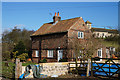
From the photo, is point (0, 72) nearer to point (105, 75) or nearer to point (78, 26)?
point (105, 75)

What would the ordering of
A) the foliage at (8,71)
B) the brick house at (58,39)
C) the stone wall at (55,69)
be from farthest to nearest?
the brick house at (58,39)
the stone wall at (55,69)
the foliage at (8,71)

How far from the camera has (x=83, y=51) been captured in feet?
53.8

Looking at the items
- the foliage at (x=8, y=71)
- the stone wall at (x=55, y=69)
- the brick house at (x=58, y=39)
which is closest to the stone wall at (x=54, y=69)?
the stone wall at (x=55, y=69)

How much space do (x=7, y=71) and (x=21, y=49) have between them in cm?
1465

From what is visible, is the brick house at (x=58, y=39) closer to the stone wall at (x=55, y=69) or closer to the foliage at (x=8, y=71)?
the stone wall at (x=55, y=69)

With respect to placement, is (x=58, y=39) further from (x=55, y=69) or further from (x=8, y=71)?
(x=8, y=71)

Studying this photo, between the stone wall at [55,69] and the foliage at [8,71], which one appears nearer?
the foliage at [8,71]

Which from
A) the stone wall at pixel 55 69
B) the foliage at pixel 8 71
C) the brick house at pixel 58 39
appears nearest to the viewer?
the foliage at pixel 8 71

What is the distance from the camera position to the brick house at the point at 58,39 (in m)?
22.5

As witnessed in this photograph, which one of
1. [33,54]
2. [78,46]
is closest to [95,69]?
[78,46]

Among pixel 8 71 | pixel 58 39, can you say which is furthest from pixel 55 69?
pixel 58 39

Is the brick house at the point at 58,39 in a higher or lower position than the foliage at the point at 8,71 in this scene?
higher

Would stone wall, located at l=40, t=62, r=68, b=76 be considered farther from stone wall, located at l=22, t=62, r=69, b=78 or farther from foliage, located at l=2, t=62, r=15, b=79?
foliage, located at l=2, t=62, r=15, b=79

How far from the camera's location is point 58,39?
77.4ft
